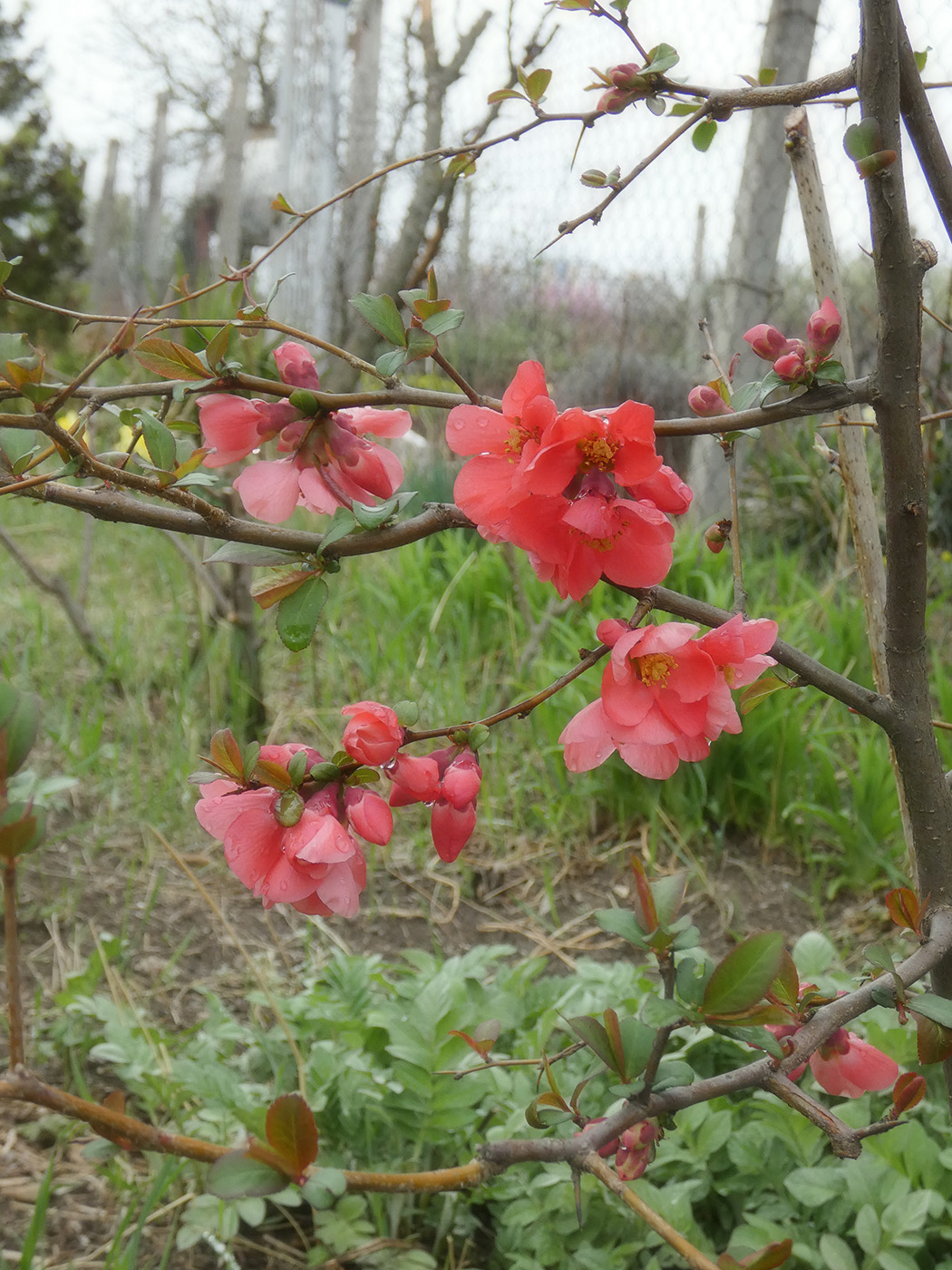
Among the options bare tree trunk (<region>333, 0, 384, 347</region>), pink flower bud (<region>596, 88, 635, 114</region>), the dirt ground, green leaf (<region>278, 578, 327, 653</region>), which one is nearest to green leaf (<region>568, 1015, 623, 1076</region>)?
green leaf (<region>278, 578, 327, 653</region>)

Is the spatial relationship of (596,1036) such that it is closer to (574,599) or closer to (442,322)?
(574,599)

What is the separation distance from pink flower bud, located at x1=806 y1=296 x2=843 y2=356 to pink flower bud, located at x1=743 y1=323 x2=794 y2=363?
0.04m

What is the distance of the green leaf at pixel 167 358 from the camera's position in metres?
0.41

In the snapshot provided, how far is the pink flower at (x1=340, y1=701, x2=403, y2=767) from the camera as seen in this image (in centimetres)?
37

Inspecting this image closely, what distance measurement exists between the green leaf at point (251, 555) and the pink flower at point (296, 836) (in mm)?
81

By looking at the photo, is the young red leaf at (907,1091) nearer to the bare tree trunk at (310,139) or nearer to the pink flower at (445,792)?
the pink flower at (445,792)

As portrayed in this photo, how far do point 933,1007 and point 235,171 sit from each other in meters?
4.90

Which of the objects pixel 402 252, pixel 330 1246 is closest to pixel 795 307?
pixel 402 252

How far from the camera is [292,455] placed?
1.43 ft

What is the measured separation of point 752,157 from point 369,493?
2569 mm

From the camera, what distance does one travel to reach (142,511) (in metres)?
0.40

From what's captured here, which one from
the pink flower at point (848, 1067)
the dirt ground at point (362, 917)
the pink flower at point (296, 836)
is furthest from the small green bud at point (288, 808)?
the dirt ground at point (362, 917)

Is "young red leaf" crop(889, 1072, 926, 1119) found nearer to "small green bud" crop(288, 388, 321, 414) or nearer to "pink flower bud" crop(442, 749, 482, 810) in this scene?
"pink flower bud" crop(442, 749, 482, 810)

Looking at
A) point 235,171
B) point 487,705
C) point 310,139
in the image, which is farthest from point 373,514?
point 235,171
